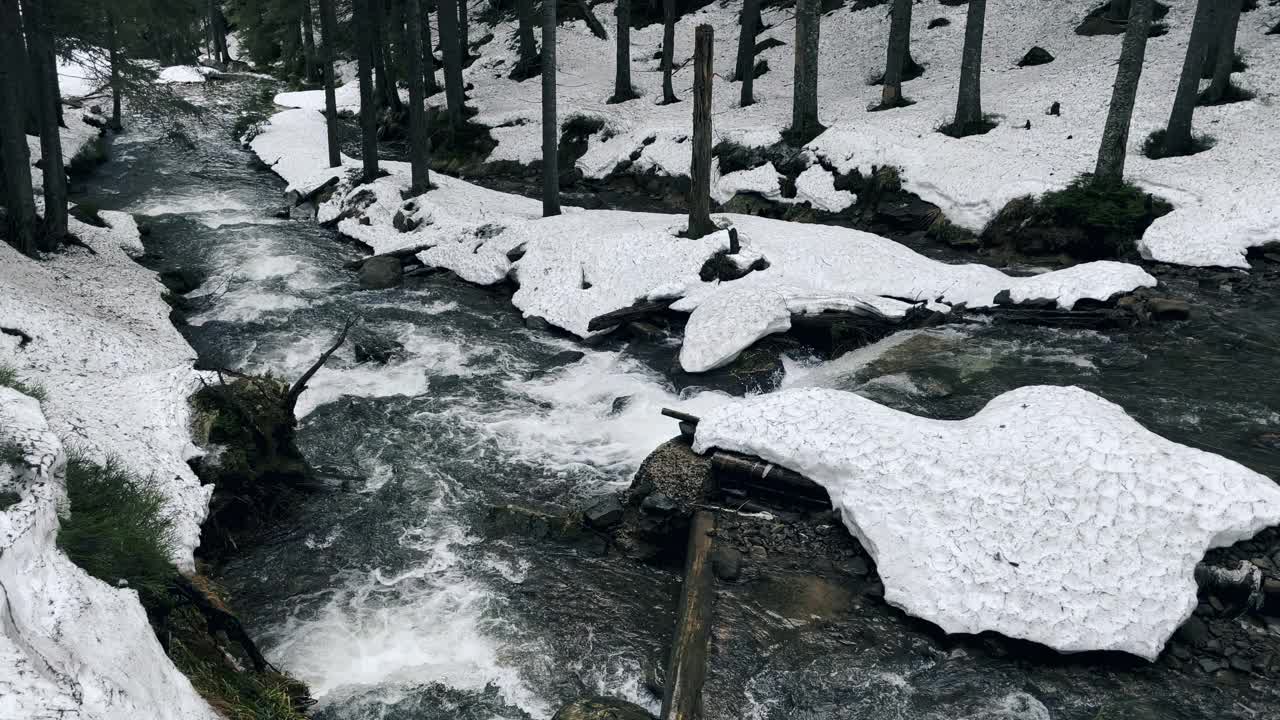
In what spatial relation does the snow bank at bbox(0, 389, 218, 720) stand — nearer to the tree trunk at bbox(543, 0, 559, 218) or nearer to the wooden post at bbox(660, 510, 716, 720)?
the wooden post at bbox(660, 510, 716, 720)

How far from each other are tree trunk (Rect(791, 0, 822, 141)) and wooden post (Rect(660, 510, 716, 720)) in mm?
16720

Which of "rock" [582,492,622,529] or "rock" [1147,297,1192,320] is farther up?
"rock" [1147,297,1192,320]

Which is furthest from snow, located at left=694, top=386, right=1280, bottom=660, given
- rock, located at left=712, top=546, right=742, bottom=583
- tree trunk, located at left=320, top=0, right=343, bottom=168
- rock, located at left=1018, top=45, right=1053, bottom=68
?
rock, located at left=1018, top=45, right=1053, bottom=68

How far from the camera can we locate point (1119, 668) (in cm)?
617

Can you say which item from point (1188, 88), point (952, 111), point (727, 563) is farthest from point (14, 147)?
point (1188, 88)

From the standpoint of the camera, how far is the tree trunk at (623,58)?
94.3 feet

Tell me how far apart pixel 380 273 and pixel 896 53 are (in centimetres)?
1654

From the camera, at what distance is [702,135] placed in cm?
1487

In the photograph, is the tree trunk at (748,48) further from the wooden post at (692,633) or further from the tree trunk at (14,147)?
the wooden post at (692,633)

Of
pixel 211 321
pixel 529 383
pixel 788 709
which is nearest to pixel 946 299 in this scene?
pixel 529 383

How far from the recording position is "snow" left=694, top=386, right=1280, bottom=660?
6.41 m

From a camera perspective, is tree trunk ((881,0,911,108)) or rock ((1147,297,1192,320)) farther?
tree trunk ((881,0,911,108))

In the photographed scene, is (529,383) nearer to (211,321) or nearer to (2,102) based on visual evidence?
(211,321)

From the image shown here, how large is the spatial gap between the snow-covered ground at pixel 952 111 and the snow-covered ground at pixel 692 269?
3.39 m
